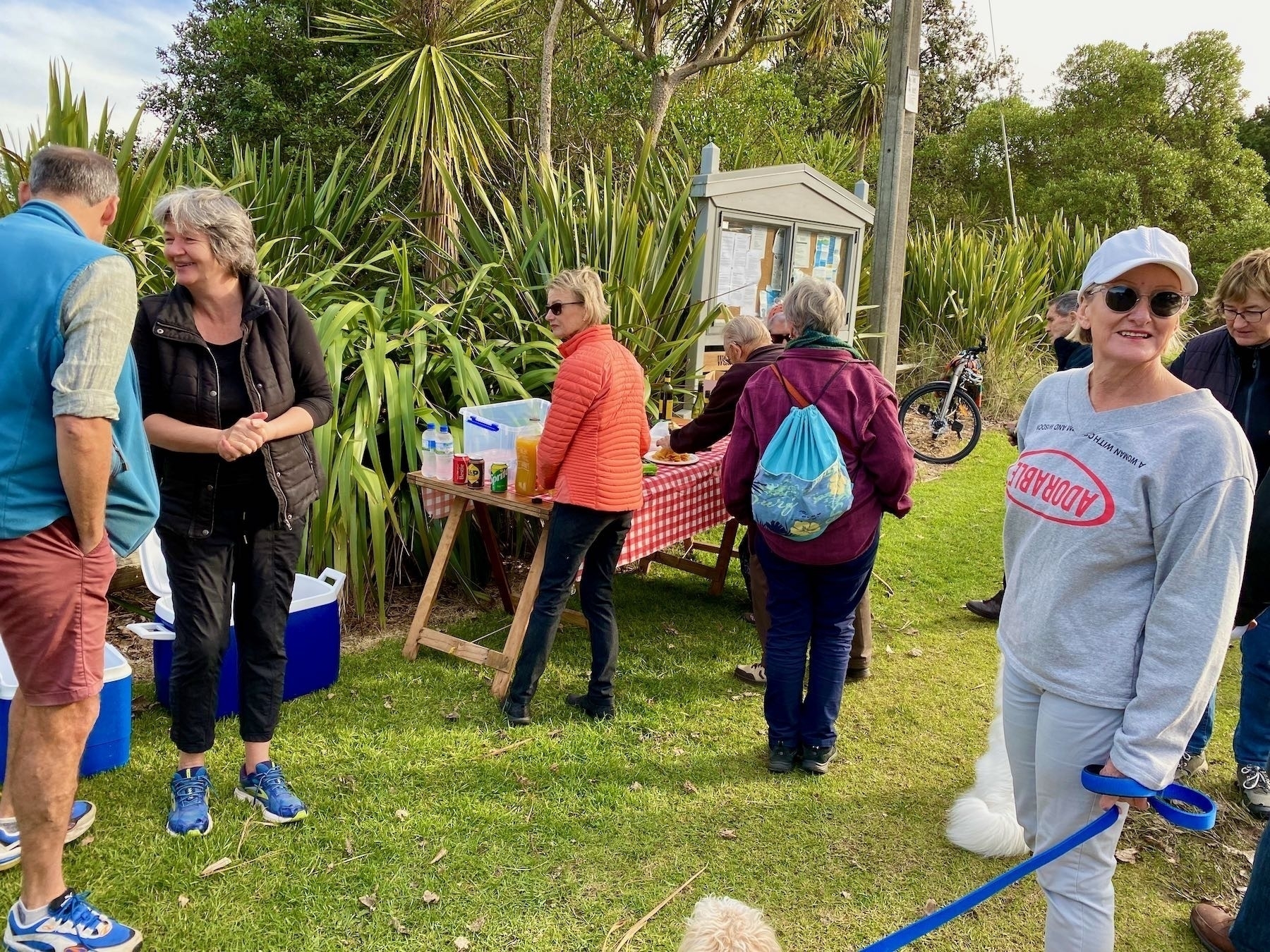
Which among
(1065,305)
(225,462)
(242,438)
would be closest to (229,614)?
(225,462)

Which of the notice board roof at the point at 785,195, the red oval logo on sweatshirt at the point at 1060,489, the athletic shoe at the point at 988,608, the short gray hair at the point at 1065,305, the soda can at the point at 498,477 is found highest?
Answer: the notice board roof at the point at 785,195

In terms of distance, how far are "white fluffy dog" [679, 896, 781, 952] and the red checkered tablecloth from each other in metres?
2.46

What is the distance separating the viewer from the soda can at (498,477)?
4.00 m

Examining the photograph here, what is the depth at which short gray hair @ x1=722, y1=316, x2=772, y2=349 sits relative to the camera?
4.23m

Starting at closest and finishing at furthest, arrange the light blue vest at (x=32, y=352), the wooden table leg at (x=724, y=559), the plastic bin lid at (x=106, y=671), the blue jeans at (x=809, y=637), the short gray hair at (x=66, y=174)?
the light blue vest at (x=32, y=352) → the short gray hair at (x=66, y=174) → the plastic bin lid at (x=106, y=671) → the blue jeans at (x=809, y=637) → the wooden table leg at (x=724, y=559)

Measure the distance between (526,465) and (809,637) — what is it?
1.42m

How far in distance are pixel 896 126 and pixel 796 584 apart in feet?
15.7

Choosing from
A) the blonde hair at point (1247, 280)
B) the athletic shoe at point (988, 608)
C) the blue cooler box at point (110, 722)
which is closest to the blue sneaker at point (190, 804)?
the blue cooler box at point (110, 722)

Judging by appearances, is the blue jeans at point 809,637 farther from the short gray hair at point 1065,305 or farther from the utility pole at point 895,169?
the utility pole at point 895,169

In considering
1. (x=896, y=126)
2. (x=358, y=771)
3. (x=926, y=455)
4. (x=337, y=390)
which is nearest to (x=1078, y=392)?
(x=358, y=771)

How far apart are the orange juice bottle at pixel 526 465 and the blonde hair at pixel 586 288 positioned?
0.65m

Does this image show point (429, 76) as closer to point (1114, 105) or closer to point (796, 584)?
point (796, 584)

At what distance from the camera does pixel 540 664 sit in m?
3.74

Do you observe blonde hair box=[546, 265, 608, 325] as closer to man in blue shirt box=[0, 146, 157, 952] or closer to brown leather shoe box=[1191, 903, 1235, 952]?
man in blue shirt box=[0, 146, 157, 952]
